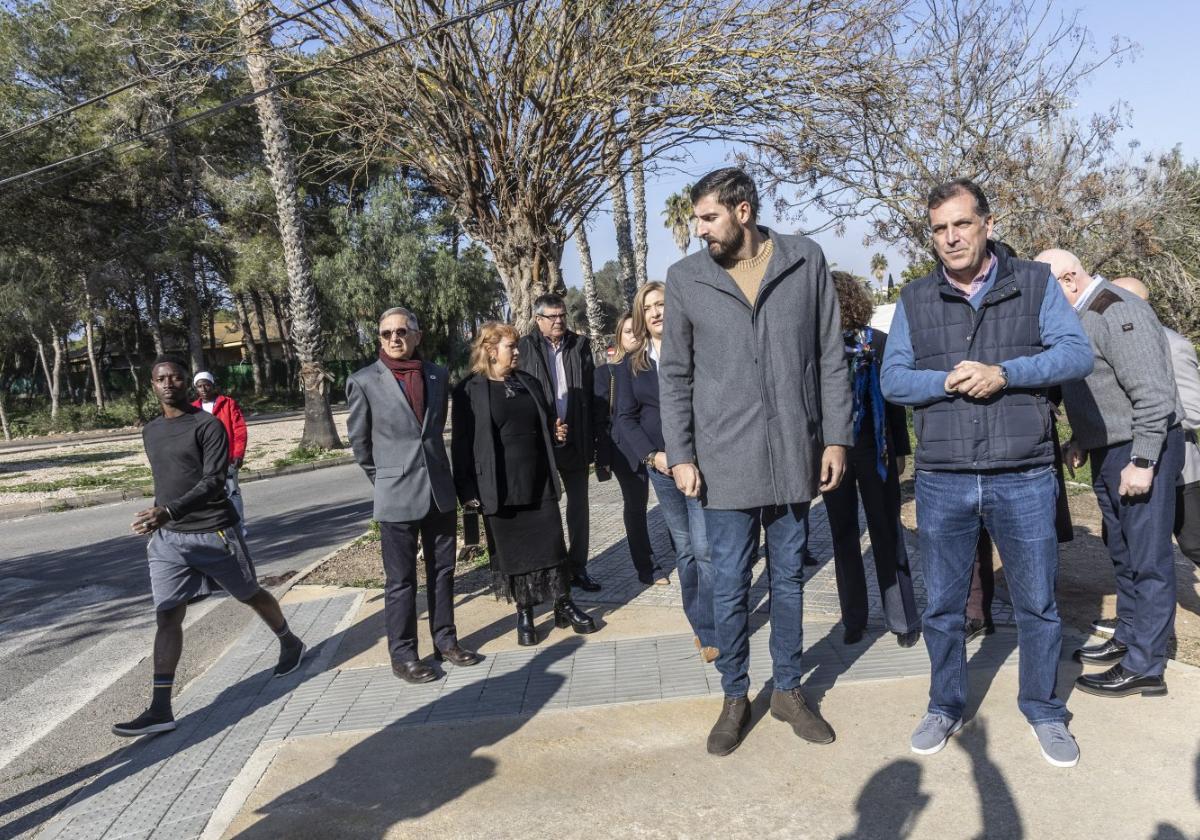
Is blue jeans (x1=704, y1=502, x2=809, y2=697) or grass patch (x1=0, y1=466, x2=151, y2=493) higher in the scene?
blue jeans (x1=704, y1=502, x2=809, y2=697)

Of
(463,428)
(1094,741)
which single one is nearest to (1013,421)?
(1094,741)

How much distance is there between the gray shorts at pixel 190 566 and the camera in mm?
4523

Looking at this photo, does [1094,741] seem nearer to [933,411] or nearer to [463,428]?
[933,411]

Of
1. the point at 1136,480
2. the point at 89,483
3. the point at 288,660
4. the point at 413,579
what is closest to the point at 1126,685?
the point at 1136,480

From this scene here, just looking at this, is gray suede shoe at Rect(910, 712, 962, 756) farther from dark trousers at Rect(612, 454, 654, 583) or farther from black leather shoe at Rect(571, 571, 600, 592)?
black leather shoe at Rect(571, 571, 600, 592)

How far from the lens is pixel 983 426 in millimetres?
3143

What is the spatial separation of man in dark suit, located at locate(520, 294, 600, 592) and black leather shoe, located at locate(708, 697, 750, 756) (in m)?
2.57

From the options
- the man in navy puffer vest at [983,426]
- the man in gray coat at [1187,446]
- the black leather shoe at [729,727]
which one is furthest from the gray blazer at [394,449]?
the man in gray coat at [1187,446]

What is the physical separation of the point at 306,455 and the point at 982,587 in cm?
1506

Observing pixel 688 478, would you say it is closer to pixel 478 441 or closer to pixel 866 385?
pixel 866 385

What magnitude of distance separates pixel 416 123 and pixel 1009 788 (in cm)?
685

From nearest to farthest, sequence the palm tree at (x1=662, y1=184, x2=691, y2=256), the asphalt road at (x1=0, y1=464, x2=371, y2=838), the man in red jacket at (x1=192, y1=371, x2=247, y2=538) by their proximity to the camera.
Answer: the asphalt road at (x1=0, y1=464, x2=371, y2=838), the man in red jacket at (x1=192, y1=371, x2=247, y2=538), the palm tree at (x1=662, y1=184, x2=691, y2=256)

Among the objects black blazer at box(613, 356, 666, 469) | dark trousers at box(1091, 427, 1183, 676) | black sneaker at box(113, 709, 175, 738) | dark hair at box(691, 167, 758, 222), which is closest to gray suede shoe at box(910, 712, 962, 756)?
dark trousers at box(1091, 427, 1183, 676)

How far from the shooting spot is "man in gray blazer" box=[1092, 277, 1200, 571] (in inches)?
152
